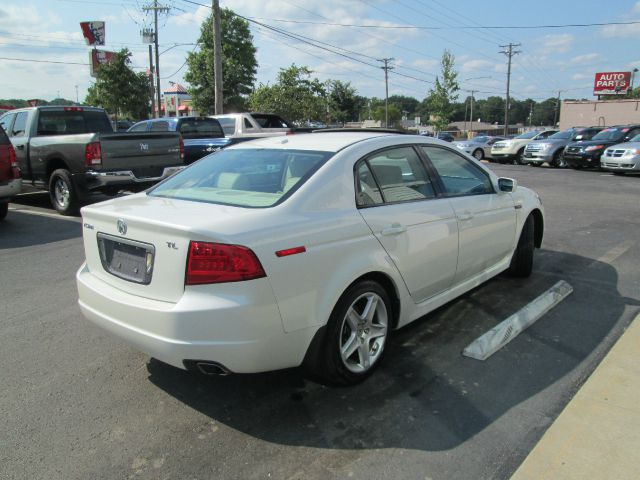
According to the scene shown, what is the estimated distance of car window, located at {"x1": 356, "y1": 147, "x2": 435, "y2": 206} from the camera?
3.38 m

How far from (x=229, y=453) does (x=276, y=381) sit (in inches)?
30.4

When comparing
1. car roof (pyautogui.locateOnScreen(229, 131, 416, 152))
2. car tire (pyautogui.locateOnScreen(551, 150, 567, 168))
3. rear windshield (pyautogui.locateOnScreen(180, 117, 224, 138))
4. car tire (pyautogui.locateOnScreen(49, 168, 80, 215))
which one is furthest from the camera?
car tire (pyautogui.locateOnScreen(551, 150, 567, 168))

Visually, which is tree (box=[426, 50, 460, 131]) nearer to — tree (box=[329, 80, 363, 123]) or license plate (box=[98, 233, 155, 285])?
tree (box=[329, 80, 363, 123])

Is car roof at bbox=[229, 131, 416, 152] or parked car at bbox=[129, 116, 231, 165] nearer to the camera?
car roof at bbox=[229, 131, 416, 152]

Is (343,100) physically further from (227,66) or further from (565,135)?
(565,135)

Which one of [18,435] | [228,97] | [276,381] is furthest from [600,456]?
[228,97]

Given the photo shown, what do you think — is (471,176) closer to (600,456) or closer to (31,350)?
(600,456)

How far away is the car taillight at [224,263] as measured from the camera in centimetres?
258

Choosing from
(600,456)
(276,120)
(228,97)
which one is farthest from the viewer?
(228,97)

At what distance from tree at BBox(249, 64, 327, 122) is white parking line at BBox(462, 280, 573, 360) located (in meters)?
30.4

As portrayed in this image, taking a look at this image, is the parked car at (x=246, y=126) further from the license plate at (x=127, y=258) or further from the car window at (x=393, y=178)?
Answer: the license plate at (x=127, y=258)

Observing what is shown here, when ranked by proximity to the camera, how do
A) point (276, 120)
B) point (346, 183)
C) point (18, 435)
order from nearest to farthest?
point (18, 435) → point (346, 183) → point (276, 120)

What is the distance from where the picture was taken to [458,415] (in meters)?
2.92

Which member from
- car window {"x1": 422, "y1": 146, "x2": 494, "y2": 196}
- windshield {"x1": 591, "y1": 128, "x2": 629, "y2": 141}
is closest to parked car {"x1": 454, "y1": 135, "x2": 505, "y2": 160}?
windshield {"x1": 591, "y1": 128, "x2": 629, "y2": 141}
